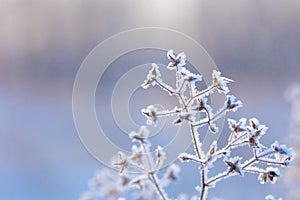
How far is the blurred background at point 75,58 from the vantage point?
1.07 metres

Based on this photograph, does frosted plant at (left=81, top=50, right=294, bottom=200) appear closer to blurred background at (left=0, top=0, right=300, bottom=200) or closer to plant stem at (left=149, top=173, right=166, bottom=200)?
plant stem at (left=149, top=173, right=166, bottom=200)

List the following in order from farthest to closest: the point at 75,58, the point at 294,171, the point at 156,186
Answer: the point at 75,58
the point at 294,171
the point at 156,186

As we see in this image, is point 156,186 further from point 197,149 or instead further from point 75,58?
point 75,58

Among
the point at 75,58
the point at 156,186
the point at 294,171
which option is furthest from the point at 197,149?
the point at 75,58

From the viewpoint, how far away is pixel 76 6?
3.70 ft

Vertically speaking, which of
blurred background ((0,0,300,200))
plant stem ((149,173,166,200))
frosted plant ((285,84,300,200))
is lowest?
plant stem ((149,173,166,200))

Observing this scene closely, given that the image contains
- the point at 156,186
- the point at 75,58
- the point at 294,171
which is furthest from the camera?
the point at 75,58

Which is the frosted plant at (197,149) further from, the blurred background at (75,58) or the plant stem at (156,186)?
the blurred background at (75,58)

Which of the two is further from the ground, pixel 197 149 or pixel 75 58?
pixel 75 58

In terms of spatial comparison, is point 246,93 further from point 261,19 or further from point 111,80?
point 111,80

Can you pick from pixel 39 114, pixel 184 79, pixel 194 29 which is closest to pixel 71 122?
→ pixel 39 114

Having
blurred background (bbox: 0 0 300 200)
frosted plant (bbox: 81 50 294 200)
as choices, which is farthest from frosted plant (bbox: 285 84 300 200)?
frosted plant (bbox: 81 50 294 200)

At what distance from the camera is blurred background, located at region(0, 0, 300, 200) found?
1.07 m

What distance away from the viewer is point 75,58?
1083mm
